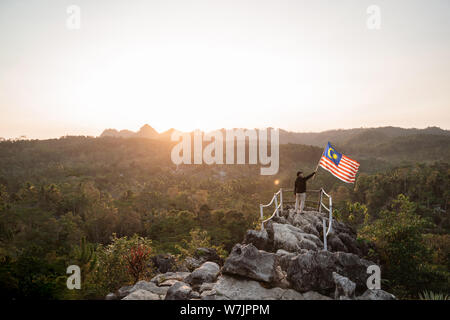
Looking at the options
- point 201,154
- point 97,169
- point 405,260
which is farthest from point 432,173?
point 97,169

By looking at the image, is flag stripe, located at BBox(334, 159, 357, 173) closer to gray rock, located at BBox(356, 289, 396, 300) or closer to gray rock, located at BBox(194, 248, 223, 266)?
gray rock, located at BBox(356, 289, 396, 300)

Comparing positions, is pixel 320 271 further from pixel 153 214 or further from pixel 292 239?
pixel 153 214

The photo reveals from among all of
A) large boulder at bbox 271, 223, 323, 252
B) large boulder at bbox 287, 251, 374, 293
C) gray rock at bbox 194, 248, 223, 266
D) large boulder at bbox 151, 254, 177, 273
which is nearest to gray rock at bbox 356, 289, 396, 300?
large boulder at bbox 287, 251, 374, 293

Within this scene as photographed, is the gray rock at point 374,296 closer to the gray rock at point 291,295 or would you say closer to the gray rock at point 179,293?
the gray rock at point 291,295

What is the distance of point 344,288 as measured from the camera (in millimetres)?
7789

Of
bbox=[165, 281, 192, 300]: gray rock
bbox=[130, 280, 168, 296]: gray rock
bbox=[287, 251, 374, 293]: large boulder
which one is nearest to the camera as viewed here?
bbox=[165, 281, 192, 300]: gray rock

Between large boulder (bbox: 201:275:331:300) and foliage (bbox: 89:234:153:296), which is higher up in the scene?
large boulder (bbox: 201:275:331:300)

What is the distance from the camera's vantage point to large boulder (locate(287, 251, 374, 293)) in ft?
26.6

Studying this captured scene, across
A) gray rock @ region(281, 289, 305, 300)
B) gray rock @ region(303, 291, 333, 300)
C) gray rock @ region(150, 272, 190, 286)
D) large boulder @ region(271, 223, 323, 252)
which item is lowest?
gray rock @ region(150, 272, 190, 286)

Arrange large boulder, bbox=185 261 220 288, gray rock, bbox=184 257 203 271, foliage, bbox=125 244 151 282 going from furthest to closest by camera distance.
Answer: gray rock, bbox=184 257 203 271 → foliage, bbox=125 244 151 282 → large boulder, bbox=185 261 220 288

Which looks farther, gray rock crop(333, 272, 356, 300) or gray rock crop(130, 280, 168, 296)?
gray rock crop(130, 280, 168, 296)

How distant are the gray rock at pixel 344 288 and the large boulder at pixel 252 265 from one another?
1.85 metres

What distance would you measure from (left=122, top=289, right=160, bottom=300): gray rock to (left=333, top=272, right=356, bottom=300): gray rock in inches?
216

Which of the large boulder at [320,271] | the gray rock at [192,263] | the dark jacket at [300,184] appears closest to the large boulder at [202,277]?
the large boulder at [320,271]
